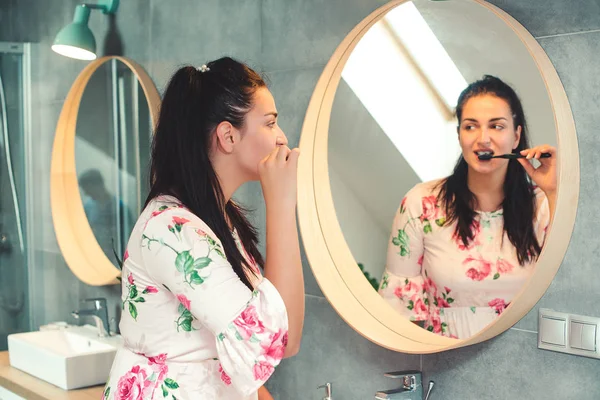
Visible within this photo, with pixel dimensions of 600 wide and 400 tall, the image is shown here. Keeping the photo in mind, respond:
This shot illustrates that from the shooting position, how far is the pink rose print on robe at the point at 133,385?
1.34 meters

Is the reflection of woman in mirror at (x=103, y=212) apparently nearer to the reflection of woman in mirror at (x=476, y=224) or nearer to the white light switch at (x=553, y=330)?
the reflection of woman in mirror at (x=476, y=224)

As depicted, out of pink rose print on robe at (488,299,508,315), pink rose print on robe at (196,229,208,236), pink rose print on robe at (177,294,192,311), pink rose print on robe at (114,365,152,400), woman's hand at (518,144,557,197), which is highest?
woman's hand at (518,144,557,197)

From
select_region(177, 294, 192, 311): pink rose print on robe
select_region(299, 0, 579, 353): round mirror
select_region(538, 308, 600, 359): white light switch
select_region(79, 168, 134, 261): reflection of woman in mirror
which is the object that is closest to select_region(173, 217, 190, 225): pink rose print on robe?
select_region(177, 294, 192, 311): pink rose print on robe

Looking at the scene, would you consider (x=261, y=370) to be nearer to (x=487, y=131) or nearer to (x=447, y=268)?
(x=447, y=268)

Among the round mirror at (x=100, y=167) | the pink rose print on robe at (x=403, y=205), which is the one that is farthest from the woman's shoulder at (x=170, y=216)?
the round mirror at (x=100, y=167)

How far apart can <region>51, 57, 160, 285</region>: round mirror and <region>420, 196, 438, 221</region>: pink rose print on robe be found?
4.11ft

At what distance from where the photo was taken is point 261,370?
3.91 ft

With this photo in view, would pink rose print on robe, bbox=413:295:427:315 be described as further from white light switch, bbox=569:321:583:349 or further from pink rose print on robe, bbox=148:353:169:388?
pink rose print on robe, bbox=148:353:169:388

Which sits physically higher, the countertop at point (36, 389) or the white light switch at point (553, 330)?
the white light switch at point (553, 330)

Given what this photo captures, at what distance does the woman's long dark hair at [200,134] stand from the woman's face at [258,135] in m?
0.02

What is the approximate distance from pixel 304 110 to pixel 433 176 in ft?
1.48

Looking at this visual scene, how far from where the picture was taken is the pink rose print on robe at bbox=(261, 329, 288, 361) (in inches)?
46.8

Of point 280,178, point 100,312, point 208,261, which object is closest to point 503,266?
point 280,178

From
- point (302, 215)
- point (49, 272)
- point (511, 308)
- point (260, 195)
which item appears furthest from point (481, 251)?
point (49, 272)
